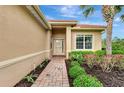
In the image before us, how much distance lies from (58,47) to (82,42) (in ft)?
13.0

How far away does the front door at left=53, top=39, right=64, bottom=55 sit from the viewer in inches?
838

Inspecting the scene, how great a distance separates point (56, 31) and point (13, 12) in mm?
14617

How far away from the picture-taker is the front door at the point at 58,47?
21.3 metres

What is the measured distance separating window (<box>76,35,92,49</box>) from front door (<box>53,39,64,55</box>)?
280 cm

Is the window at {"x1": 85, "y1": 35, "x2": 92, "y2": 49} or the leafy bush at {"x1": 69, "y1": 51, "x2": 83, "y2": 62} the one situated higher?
the window at {"x1": 85, "y1": 35, "x2": 92, "y2": 49}

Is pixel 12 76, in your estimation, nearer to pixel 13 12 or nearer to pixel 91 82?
pixel 13 12

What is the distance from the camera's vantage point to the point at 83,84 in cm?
506

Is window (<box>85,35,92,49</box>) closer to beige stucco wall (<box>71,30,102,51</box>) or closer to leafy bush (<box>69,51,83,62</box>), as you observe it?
beige stucco wall (<box>71,30,102,51</box>)

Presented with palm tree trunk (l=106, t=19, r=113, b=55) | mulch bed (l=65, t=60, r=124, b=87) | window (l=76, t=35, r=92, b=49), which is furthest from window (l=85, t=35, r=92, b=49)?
mulch bed (l=65, t=60, r=124, b=87)

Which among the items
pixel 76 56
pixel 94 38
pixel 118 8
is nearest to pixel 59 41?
pixel 94 38

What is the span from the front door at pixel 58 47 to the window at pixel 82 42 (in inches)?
110

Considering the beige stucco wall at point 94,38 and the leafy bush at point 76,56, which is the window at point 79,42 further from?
the leafy bush at point 76,56
